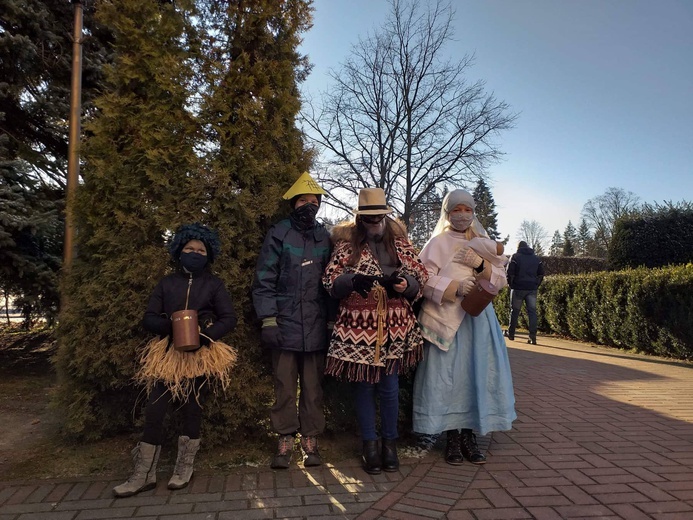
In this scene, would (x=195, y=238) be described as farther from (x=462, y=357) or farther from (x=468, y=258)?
(x=462, y=357)

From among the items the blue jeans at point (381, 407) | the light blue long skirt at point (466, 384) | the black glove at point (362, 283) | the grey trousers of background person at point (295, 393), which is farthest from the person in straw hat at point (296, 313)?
the light blue long skirt at point (466, 384)

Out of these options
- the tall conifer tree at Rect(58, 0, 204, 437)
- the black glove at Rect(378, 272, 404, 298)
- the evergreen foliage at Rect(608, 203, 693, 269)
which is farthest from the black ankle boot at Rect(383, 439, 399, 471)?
the evergreen foliage at Rect(608, 203, 693, 269)

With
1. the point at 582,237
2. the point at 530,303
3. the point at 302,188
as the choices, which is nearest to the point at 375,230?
the point at 302,188

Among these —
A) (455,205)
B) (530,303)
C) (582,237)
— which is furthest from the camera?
(582,237)

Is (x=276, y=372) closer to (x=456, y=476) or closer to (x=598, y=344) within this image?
(x=456, y=476)

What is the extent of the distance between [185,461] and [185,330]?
0.87 metres

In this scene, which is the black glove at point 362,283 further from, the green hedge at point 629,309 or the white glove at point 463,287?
the green hedge at point 629,309

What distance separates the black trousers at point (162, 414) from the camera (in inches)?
126

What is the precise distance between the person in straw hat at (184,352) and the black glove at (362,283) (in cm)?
86

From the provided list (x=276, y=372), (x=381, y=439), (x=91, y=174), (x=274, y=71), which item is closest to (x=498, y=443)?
(x=381, y=439)

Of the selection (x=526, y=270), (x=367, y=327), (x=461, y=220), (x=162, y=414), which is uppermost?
(x=526, y=270)

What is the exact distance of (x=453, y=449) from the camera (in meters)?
3.71

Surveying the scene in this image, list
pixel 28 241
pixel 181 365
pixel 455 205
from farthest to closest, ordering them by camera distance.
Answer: pixel 28 241
pixel 455 205
pixel 181 365

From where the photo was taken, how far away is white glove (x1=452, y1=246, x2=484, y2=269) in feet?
12.2
